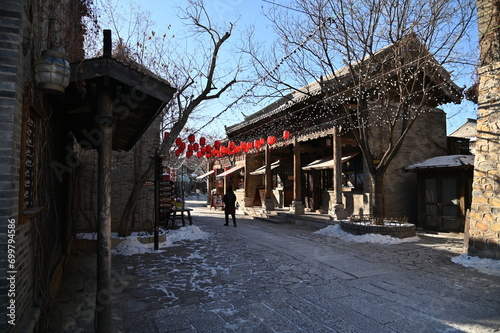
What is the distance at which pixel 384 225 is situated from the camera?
9.59 meters

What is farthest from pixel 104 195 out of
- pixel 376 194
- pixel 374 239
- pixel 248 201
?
pixel 248 201

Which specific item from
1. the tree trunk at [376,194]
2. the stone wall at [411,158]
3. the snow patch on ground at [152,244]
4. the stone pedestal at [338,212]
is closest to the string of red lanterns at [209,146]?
the snow patch on ground at [152,244]

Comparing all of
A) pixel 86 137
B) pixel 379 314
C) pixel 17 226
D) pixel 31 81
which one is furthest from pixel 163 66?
pixel 379 314

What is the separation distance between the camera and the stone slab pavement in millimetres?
3752

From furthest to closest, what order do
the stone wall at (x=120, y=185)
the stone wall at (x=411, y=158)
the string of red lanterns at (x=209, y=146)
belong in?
the stone wall at (x=411, y=158), the string of red lanterns at (x=209, y=146), the stone wall at (x=120, y=185)

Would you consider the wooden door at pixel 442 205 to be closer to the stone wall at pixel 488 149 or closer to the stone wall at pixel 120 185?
the stone wall at pixel 488 149

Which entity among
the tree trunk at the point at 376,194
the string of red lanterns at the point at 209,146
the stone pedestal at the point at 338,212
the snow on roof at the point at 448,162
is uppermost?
the string of red lanterns at the point at 209,146

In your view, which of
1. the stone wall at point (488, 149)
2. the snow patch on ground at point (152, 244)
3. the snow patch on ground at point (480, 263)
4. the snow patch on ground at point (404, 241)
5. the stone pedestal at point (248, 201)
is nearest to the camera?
the snow patch on ground at point (480, 263)

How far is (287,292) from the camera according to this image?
4.84 metres

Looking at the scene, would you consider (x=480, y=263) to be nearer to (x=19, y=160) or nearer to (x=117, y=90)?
(x=117, y=90)

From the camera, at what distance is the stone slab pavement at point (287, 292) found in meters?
3.75

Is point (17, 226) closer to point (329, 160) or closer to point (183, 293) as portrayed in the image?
point (183, 293)

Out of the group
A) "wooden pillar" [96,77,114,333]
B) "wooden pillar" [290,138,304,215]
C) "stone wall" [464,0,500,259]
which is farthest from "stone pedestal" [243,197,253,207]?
"wooden pillar" [96,77,114,333]

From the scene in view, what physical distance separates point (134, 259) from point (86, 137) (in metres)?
2.87
